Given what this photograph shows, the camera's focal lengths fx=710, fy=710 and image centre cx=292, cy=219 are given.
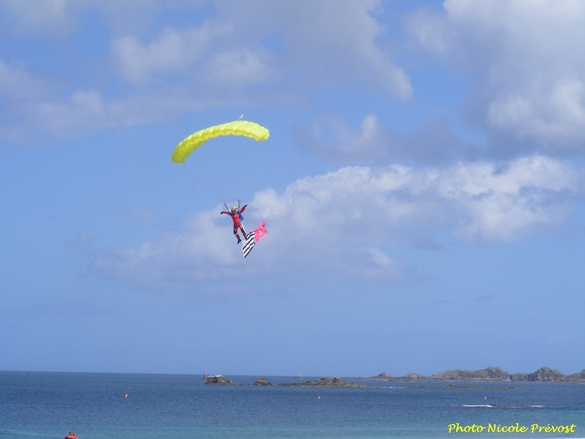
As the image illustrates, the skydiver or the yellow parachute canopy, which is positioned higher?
the yellow parachute canopy

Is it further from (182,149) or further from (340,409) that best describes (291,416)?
(182,149)

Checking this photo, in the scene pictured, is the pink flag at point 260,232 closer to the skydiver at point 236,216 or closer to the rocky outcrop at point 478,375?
the skydiver at point 236,216

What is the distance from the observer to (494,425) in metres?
46.7

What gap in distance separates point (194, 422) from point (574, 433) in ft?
79.2

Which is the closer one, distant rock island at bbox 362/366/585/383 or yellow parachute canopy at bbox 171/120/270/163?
yellow parachute canopy at bbox 171/120/270/163

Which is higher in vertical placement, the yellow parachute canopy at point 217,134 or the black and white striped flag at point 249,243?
the yellow parachute canopy at point 217,134

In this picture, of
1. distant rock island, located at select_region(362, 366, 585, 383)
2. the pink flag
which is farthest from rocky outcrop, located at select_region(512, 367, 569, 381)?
the pink flag

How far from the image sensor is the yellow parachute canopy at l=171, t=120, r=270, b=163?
26344 mm

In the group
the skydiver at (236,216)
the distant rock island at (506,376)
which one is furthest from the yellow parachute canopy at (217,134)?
the distant rock island at (506,376)

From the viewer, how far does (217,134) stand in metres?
26.8

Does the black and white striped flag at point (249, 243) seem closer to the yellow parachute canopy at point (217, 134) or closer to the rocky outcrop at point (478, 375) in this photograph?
the yellow parachute canopy at point (217, 134)

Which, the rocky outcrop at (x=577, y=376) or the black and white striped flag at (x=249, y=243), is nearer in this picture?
the black and white striped flag at (x=249, y=243)

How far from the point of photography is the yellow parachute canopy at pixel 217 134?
26.3 m

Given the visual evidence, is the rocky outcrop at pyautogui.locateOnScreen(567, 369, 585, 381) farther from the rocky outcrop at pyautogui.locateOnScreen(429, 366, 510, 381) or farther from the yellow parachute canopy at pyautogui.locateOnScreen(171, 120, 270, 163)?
the yellow parachute canopy at pyautogui.locateOnScreen(171, 120, 270, 163)
